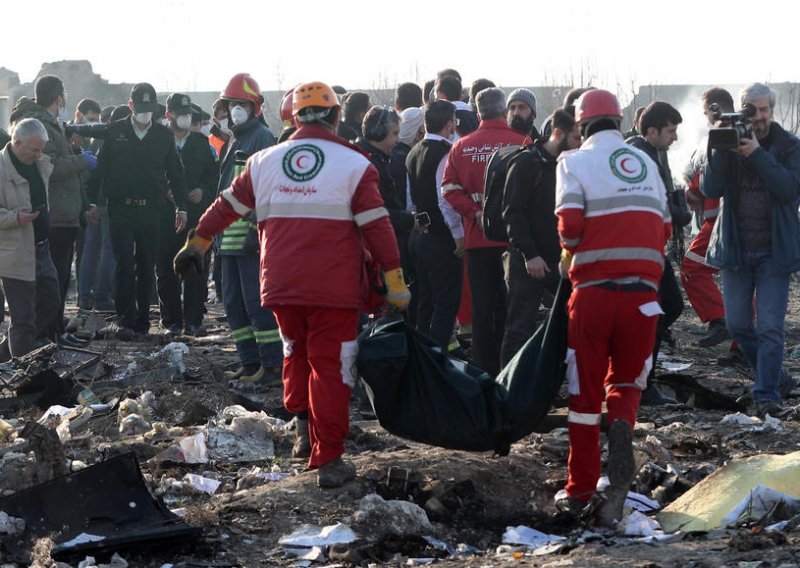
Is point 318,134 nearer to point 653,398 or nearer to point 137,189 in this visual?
point 653,398

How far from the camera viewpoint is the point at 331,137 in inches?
261

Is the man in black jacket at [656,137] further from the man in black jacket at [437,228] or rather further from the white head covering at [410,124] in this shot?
the white head covering at [410,124]

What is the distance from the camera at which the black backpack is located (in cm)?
823

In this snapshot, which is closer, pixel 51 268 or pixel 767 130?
pixel 767 130

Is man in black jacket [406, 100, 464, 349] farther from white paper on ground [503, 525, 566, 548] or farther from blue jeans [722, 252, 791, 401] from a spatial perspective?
white paper on ground [503, 525, 566, 548]

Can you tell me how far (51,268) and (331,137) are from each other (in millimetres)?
4444

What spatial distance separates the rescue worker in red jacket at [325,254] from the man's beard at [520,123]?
291 cm

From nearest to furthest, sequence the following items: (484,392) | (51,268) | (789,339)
Answer: 1. (484,392)
2. (51,268)
3. (789,339)

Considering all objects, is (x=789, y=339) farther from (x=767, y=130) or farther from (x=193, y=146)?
(x=193, y=146)

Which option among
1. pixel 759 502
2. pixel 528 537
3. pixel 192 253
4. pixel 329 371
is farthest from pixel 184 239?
pixel 759 502

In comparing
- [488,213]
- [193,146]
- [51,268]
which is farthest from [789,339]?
[51,268]

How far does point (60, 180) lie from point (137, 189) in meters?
0.75

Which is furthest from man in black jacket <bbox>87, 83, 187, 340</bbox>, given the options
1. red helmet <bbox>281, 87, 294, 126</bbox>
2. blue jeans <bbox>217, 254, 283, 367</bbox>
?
red helmet <bbox>281, 87, 294, 126</bbox>

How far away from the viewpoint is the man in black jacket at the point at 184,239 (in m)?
12.5
